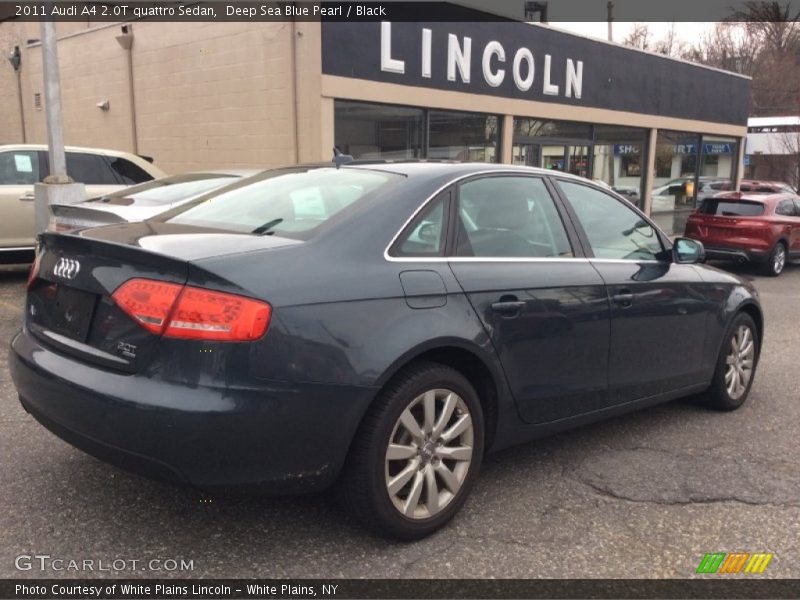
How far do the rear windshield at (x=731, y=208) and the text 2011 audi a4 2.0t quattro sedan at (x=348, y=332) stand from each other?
33.1ft

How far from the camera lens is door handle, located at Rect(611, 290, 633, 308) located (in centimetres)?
379

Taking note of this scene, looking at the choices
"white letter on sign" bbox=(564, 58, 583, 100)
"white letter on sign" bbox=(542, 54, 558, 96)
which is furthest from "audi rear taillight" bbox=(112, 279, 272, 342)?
"white letter on sign" bbox=(564, 58, 583, 100)

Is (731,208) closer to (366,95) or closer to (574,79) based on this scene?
(574,79)

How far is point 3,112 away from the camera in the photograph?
60.4 ft

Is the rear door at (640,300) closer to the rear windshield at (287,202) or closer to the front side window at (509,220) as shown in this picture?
the front side window at (509,220)

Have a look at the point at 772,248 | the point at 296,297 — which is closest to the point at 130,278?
the point at 296,297

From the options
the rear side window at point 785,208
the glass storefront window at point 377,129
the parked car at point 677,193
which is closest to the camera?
the glass storefront window at point 377,129

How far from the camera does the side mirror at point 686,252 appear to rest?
4426 millimetres

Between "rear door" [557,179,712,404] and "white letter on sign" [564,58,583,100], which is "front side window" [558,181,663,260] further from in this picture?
"white letter on sign" [564,58,583,100]

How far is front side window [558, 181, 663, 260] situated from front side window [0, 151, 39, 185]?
24.1ft

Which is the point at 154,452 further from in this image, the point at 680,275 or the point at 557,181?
the point at 680,275

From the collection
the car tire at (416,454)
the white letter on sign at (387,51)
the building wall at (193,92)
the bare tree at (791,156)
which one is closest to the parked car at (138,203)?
the car tire at (416,454)

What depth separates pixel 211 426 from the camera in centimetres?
249

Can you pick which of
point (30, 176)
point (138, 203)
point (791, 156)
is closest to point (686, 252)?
point (138, 203)
